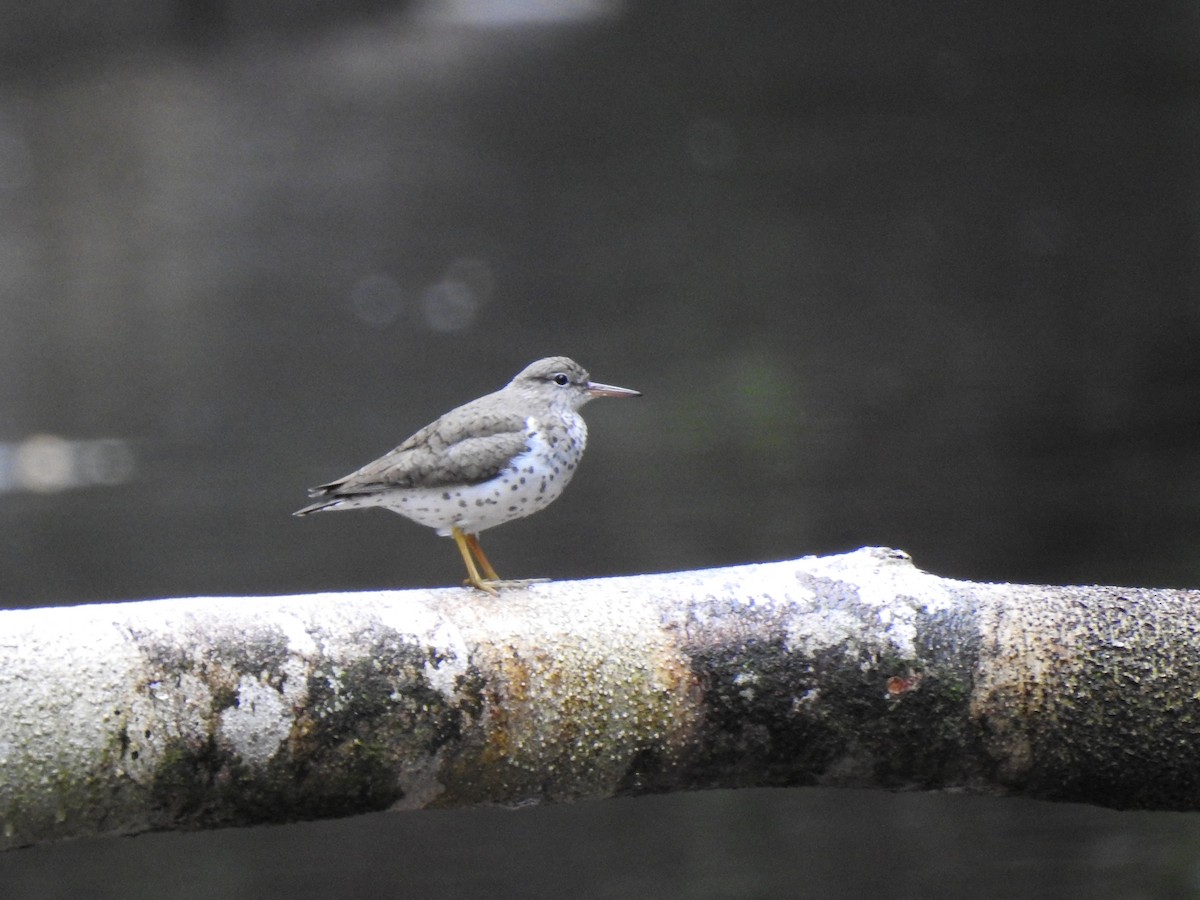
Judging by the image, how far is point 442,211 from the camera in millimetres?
4672

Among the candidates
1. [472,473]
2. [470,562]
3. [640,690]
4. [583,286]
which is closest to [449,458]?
[472,473]

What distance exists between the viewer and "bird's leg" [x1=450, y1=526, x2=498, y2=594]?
5.69 feet

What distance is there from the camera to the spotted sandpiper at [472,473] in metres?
1.99

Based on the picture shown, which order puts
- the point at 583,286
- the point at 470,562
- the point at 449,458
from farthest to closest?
1. the point at 583,286
2. the point at 449,458
3. the point at 470,562

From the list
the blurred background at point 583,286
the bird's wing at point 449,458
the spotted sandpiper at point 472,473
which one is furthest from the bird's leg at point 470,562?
the blurred background at point 583,286

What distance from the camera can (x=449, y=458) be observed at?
2.00 m

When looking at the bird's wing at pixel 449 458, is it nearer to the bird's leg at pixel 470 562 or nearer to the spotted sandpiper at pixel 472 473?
the spotted sandpiper at pixel 472 473

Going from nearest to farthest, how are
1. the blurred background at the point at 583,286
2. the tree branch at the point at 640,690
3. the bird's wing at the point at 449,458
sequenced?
the tree branch at the point at 640,690, the bird's wing at the point at 449,458, the blurred background at the point at 583,286

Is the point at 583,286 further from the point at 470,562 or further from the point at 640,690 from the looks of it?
the point at 640,690

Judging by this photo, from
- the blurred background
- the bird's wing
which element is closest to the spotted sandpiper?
the bird's wing

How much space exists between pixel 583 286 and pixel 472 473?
9.16 ft

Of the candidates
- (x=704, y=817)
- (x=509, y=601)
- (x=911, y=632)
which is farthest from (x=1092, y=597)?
(x=704, y=817)

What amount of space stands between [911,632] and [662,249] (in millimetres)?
3292

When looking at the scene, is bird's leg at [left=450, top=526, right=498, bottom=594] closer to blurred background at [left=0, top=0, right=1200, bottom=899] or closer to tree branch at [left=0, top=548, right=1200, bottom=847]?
tree branch at [left=0, top=548, right=1200, bottom=847]
